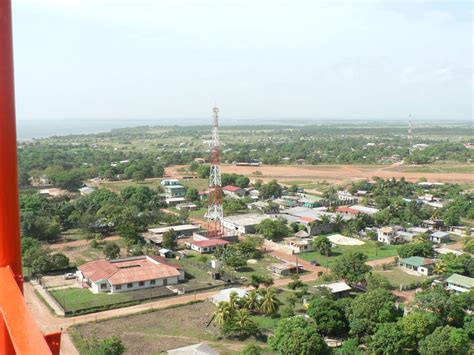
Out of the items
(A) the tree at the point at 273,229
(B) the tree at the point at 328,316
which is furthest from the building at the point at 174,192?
(B) the tree at the point at 328,316

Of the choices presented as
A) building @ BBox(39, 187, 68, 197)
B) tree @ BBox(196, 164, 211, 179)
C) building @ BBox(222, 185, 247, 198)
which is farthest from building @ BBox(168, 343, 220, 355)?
tree @ BBox(196, 164, 211, 179)

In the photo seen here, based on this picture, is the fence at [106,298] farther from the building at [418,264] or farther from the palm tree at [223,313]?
the building at [418,264]

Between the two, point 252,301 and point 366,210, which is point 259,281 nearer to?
point 252,301

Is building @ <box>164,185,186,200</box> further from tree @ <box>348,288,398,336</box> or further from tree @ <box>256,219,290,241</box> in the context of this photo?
tree @ <box>348,288,398,336</box>

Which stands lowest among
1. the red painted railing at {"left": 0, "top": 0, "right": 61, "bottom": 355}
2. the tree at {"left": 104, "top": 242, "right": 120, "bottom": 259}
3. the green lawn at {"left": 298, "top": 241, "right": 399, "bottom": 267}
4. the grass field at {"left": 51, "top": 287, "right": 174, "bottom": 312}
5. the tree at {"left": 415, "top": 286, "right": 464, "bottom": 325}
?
the grass field at {"left": 51, "top": 287, "right": 174, "bottom": 312}

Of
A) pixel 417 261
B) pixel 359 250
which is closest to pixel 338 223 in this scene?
pixel 359 250

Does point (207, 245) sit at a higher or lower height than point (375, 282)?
lower
